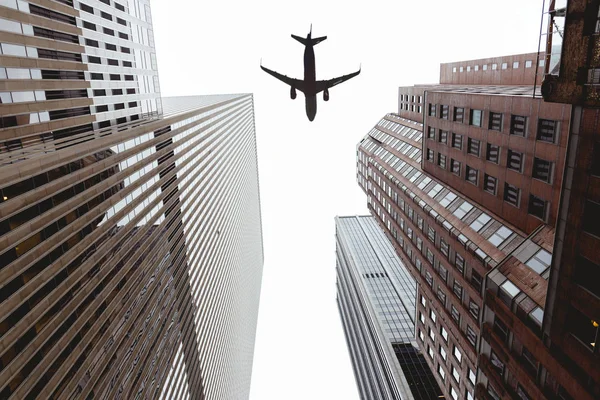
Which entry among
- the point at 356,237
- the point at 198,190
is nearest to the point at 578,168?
the point at 198,190

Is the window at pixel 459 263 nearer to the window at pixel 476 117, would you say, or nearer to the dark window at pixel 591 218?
the window at pixel 476 117

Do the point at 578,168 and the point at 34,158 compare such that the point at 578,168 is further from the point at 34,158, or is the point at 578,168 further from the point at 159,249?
the point at 159,249

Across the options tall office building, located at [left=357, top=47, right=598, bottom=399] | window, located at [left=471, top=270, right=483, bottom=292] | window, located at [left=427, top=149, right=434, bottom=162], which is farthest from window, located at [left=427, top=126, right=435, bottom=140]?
window, located at [left=471, top=270, right=483, bottom=292]

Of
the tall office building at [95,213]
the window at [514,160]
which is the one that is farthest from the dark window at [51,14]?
the window at [514,160]

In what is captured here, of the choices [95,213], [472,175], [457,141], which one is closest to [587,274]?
[472,175]

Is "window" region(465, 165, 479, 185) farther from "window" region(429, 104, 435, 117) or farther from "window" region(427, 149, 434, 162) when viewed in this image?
"window" region(429, 104, 435, 117)

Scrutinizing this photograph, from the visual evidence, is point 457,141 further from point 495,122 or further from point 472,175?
point 495,122
